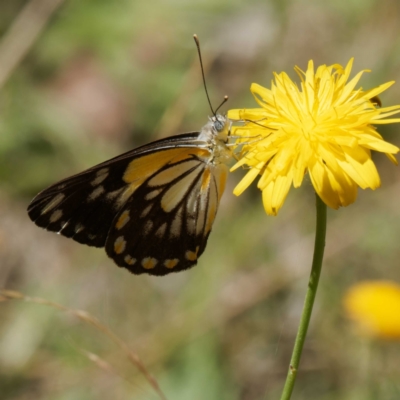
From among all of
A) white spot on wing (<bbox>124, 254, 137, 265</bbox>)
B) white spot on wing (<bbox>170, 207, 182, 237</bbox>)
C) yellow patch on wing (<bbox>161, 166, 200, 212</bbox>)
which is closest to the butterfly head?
yellow patch on wing (<bbox>161, 166, 200, 212</bbox>)

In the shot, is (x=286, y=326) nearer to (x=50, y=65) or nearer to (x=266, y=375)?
(x=266, y=375)

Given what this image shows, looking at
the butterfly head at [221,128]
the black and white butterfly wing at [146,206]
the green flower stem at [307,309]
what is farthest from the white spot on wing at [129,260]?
the green flower stem at [307,309]

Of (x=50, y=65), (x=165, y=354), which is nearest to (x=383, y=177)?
(x=165, y=354)

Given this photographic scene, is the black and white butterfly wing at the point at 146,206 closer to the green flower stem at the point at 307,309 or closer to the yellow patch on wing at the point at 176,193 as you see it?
the yellow patch on wing at the point at 176,193

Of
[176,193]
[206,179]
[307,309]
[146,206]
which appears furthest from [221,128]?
[307,309]

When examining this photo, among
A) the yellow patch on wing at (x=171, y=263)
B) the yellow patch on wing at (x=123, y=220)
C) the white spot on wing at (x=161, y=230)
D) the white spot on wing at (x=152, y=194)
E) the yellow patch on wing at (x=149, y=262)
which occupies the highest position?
the white spot on wing at (x=152, y=194)

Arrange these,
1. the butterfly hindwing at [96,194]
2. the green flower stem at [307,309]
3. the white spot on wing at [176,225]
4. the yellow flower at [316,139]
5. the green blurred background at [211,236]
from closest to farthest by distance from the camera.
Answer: the green flower stem at [307,309]
the yellow flower at [316,139]
the butterfly hindwing at [96,194]
the white spot on wing at [176,225]
the green blurred background at [211,236]

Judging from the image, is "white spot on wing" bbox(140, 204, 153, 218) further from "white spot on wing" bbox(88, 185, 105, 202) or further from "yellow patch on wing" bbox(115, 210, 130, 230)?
"white spot on wing" bbox(88, 185, 105, 202)
